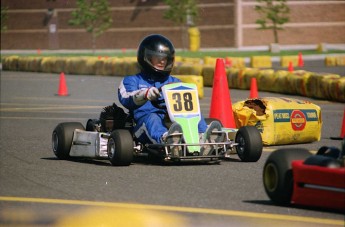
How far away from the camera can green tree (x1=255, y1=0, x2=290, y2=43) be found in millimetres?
63312

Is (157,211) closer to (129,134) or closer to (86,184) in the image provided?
(86,184)

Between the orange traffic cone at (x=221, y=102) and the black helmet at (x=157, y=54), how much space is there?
1.92 meters

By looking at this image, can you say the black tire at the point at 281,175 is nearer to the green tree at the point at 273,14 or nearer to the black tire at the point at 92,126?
the black tire at the point at 92,126

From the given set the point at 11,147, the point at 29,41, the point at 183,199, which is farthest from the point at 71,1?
the point at 183,199

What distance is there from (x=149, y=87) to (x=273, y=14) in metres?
53.1

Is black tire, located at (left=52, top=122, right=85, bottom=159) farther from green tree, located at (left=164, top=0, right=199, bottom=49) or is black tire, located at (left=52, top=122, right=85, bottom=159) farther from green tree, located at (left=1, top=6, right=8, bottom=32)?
green tree, located at (left=1, top=6, right=8, bottom=32)

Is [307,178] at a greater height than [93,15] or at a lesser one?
lesser

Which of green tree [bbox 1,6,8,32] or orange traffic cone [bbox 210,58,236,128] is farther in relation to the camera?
green tree [bbox 1,6,8,32]

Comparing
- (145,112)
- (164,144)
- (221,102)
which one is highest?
(145,112)

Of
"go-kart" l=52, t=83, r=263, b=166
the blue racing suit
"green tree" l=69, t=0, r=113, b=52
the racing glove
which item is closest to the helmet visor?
the blue racing suit

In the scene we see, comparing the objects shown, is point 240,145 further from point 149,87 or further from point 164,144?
point 149,87

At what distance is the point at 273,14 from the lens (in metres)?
63.5

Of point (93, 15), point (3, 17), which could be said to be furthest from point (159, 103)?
point (3, 17)

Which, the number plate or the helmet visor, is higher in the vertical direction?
the helmet visor
